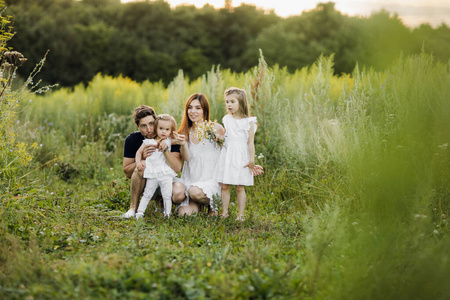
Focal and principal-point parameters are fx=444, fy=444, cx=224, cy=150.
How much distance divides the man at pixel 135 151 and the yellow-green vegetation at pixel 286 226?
357 mm

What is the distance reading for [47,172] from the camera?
6816 mm

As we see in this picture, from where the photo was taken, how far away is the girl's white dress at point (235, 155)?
15.9 ft

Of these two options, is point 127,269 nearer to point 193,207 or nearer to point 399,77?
point 193,207

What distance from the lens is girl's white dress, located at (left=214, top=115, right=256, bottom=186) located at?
4.84m

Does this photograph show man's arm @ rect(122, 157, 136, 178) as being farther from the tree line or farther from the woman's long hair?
the tree line

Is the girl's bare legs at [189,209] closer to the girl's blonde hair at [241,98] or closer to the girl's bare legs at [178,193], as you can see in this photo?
the girl's bare legs at [178,193]

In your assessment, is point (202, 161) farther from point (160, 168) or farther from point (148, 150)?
point (148, 150)

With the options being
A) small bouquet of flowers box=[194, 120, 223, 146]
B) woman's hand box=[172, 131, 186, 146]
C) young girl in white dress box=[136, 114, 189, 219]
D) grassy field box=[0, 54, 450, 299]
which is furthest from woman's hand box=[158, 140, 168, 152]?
grassy field box=[0, 54, 450, 299]

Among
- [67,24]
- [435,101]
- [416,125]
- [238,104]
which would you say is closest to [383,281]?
[416,125]

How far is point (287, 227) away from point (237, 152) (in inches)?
39.8

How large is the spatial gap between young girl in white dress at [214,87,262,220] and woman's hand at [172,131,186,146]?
0.47 metres

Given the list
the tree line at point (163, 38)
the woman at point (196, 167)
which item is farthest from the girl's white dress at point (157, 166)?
the tree line at point (163, 38)

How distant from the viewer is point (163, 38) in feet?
79.0

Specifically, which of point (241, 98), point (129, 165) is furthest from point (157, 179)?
point (241, 98)
